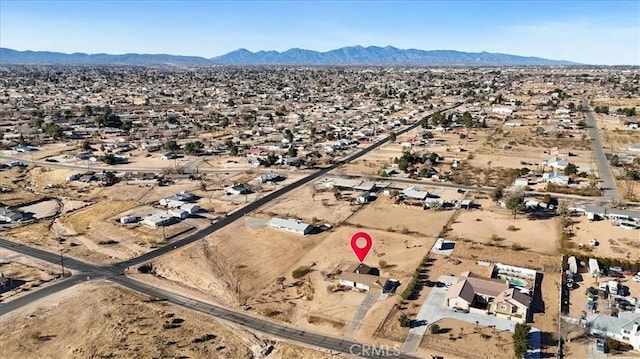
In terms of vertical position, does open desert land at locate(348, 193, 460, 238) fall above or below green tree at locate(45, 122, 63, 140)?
below

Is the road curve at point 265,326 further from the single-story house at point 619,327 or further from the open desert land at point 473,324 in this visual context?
the single-story house at point 619,327

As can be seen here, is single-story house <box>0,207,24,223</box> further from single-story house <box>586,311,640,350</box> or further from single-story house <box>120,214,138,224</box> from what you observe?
single-story house <box>586,311,640,350</box>

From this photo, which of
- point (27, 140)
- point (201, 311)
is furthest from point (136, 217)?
point (27, 140)

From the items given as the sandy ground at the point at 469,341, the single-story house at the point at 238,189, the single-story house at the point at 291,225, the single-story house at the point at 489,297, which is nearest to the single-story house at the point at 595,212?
the single-story house at the point at 489,297

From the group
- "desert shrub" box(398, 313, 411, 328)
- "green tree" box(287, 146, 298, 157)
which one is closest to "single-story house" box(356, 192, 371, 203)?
"green tree" box(287, 146, 298, 157)

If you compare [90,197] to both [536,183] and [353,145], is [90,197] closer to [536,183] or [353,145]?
[353,145]

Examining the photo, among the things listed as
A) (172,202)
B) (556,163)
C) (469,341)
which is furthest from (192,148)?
(469,341)
